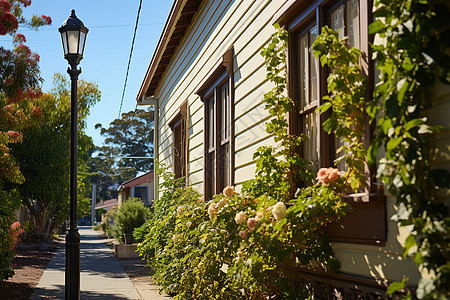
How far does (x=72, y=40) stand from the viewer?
26.5 feet

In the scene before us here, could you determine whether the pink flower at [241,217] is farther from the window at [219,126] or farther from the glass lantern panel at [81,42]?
the glass lantern panel at [81,42]

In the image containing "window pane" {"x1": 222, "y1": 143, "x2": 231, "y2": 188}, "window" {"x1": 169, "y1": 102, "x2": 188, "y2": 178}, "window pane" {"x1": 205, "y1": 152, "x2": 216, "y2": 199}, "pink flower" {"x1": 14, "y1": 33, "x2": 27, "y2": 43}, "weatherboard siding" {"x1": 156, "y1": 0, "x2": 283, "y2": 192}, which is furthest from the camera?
"pink flower" {"x1": 14, "y1": 33, "x2": 27, "y2": 43}

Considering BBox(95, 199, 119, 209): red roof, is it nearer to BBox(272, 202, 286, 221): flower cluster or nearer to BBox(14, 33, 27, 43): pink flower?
BBox(14, 33, 27, 43): pink flower

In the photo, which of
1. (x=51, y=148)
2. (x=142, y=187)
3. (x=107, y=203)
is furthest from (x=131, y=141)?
(x=51, y=148)

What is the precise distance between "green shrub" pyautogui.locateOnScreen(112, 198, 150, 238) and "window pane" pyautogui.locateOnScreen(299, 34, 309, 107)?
15.5 metres

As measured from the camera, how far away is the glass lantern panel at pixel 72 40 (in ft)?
26.5

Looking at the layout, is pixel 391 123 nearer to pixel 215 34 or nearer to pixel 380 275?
pixel 380 275

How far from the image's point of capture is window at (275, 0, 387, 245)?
139 inches

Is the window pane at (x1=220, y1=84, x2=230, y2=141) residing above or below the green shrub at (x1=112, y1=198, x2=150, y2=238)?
above

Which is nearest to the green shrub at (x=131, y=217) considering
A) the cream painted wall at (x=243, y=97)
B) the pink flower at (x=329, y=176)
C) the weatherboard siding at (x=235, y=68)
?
the cream painted wall at (x=243, y=97)

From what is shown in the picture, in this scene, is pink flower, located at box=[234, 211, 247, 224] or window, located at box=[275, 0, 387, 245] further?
pink flower, located at box=[234, 211, 247, 224]

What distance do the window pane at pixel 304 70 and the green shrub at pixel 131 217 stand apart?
611 inches

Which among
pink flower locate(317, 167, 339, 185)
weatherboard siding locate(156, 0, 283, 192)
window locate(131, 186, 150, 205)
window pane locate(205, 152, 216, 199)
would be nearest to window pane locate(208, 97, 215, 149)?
window pane locate(205, 152, 216, 199)

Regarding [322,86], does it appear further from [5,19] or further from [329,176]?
[5,19]
